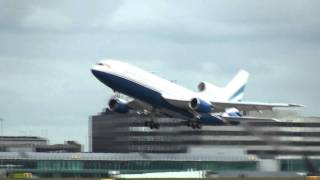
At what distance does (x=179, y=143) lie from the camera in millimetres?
105875

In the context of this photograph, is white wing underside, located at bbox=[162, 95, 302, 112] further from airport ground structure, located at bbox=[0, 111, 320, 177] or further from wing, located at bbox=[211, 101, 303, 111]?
airport ground structure, located at bbox=[0, 111, 320, 177]

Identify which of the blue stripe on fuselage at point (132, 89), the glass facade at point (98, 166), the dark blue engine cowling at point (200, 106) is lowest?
the glass facade at point (98, 166)

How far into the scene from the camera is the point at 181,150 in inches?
4451

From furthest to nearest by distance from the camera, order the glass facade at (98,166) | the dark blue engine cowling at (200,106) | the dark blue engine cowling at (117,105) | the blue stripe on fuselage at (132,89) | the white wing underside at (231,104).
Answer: the glass facade at (98,166) → the dark blue engine cowling at (117,105) → the dark blue engine cowling at (200,106) → the white wing underside at (231,104) → the blue stripe on fuselage at (132,89)

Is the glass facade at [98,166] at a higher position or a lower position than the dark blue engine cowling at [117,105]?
lower

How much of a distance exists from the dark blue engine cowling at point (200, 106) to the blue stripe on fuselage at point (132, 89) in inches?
95.0

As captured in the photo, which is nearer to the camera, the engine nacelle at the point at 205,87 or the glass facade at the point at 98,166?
the engine nacelle at the point at 205,87

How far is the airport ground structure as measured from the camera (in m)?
98.4

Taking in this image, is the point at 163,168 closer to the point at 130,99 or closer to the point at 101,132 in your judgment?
the point at 101,132

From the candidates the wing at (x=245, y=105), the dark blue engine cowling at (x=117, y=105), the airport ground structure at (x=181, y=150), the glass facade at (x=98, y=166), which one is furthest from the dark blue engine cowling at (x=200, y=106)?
the glass facade at (x=98, y=166)

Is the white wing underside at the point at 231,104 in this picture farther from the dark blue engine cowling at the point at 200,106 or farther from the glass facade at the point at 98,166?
the glass facade at the point at 98,166

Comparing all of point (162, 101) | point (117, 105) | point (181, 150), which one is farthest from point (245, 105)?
point (181, 150)

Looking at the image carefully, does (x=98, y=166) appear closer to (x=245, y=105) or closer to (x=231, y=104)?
(x=231, y=104)

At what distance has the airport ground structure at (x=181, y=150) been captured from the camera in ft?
323
